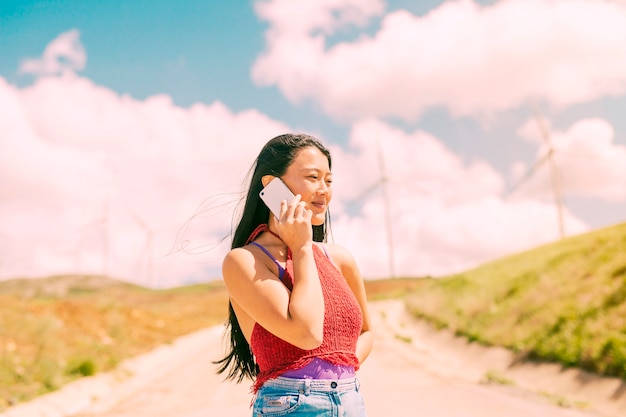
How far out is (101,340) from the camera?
667 inches

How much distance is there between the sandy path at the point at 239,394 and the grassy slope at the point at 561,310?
148 centimetres

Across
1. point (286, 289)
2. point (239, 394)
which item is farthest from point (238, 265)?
point (239, 394)

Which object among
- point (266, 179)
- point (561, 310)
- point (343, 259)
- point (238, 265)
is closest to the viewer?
point (238, 265)

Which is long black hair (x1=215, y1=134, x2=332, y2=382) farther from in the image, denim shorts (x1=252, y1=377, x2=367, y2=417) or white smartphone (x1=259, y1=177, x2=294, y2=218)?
denim shorts (x1=252, y1=377, x2=367, y2=417)

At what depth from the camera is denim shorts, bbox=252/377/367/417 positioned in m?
2.34

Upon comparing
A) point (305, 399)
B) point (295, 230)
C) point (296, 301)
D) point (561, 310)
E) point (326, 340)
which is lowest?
point (561, 310)

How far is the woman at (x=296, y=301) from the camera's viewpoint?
7.73 ft

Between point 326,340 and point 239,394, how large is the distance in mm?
8140

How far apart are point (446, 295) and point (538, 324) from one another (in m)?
13.8

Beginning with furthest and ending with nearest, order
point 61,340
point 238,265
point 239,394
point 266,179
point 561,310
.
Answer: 1. point 61,340
2. point 561,310
3. point 239,394
4. point 266,179
5. point 238,265

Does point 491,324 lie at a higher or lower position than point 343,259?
lower

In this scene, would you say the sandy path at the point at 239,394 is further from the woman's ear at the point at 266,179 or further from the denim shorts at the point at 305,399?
the denim shorts at the point at 305,399

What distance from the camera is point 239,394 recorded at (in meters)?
10.2

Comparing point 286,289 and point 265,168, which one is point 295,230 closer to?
point 286,289
